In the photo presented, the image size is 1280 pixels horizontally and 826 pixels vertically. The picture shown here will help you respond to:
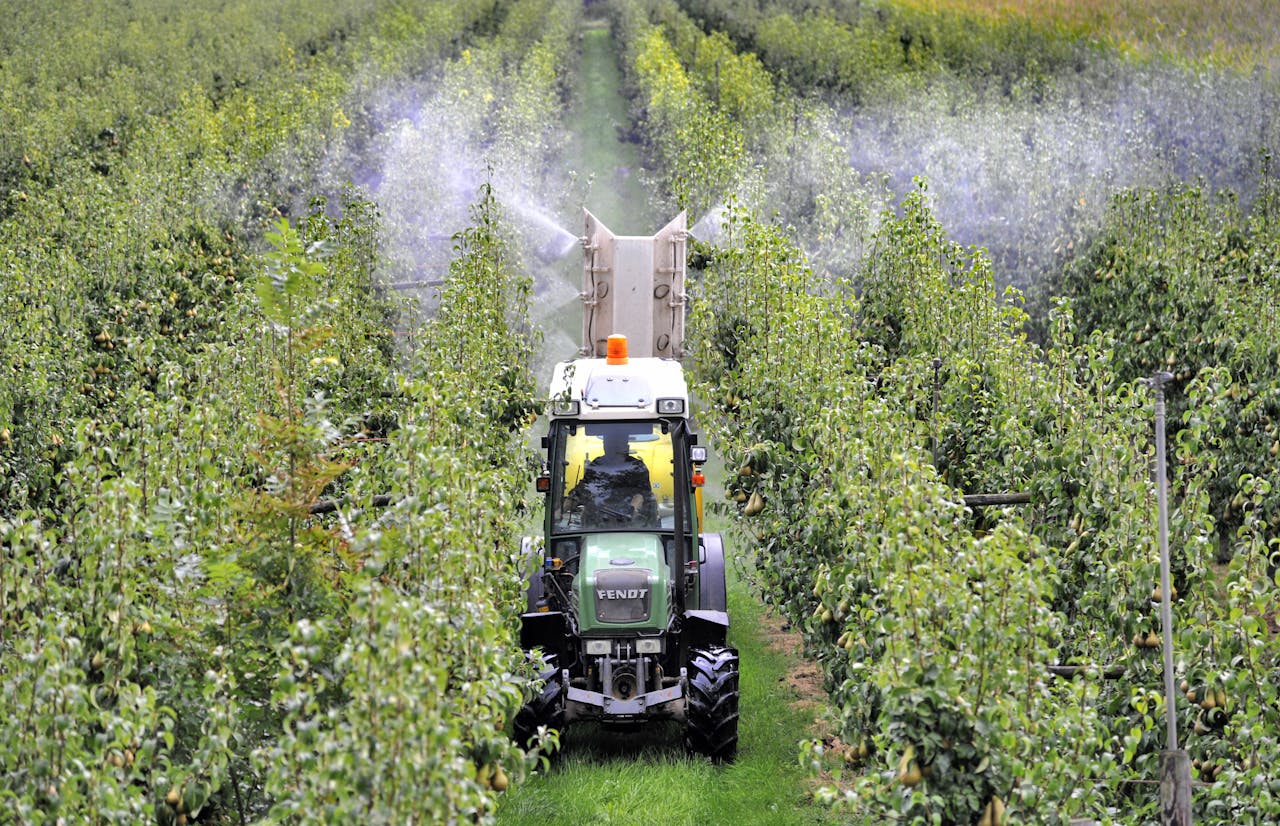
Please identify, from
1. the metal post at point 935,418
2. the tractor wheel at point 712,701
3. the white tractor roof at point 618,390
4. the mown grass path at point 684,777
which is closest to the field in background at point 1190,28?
the metal post at point 935,418

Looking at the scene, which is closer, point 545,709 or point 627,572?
point 545,709

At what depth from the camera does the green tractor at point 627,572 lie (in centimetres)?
1043

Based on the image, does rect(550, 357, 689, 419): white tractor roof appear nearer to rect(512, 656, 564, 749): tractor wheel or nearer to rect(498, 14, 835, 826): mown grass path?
rect(512, 656, 564, 749): tractor wheel

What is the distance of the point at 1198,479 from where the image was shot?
8.29 metres

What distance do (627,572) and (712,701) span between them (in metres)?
1.14

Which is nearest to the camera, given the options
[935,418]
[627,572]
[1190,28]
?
[627,572]

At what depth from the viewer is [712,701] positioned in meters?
10.3

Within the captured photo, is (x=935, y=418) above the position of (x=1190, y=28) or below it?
below

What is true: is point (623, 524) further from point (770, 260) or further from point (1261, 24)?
point (1261, 24)

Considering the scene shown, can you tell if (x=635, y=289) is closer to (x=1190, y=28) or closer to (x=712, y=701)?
(x=712, y=701)

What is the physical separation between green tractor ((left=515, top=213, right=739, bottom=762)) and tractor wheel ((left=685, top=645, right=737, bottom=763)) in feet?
0.03

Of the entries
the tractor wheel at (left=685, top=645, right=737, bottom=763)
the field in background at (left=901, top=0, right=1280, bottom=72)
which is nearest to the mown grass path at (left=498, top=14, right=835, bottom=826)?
the tractor wheel at (left=685, top=645, right=737, bottom=763)

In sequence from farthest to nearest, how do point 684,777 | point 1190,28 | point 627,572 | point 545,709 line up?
1. point 1190,28
2. point 627,572
3. point 684,777
4. point 545,709

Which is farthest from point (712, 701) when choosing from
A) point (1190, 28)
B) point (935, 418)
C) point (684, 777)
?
point (1190, 28)
